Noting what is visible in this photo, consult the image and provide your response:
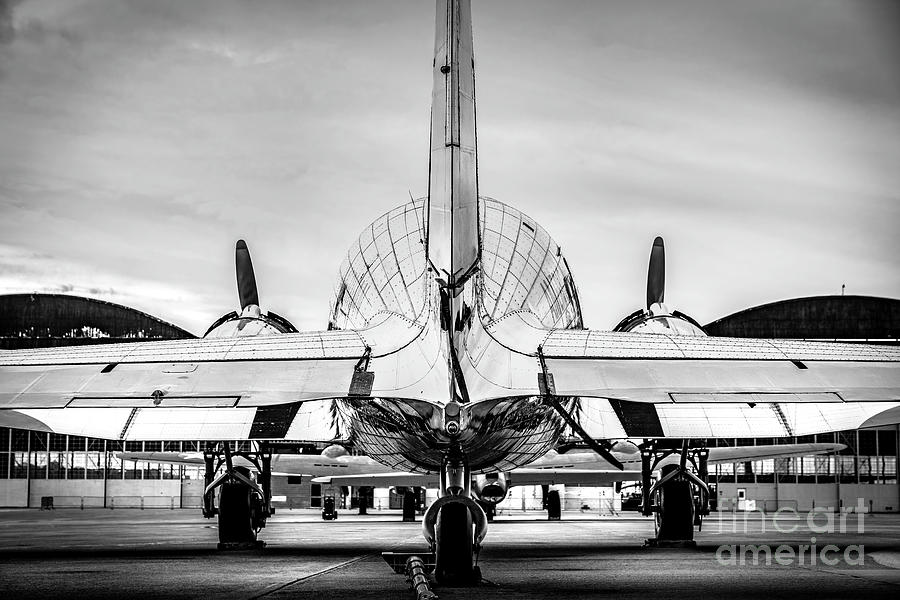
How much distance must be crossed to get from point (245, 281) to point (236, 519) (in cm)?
412

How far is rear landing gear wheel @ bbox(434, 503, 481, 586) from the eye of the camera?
9391mm

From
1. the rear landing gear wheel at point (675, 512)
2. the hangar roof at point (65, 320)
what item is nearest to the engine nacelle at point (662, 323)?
the rear landing gear wheel at point (675, 512)

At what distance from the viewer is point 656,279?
1769cm

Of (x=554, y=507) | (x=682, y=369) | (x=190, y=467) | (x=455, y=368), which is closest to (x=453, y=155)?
(x=455, y=368)

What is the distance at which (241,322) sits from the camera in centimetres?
1691

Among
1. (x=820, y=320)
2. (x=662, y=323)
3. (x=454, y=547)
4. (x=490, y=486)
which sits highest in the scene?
(x=820, y=320)

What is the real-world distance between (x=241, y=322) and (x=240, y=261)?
141cm

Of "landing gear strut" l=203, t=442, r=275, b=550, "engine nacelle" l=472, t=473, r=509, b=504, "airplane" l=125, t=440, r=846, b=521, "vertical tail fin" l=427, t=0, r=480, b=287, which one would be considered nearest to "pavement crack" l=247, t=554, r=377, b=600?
"landing gear strut" l=203, t=442, r=275, b=550

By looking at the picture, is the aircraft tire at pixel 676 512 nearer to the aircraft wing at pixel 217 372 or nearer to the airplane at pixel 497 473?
the aircraft wing at pixel 217 372

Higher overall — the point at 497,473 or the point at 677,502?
the point at 677,502

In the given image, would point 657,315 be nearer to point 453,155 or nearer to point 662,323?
point 662,323

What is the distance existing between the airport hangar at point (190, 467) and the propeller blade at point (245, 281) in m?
38.5

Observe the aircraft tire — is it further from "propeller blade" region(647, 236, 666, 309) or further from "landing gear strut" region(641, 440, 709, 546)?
"propeller blade" region(647, 236, 666, 309)

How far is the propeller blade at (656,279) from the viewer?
17.6 m
